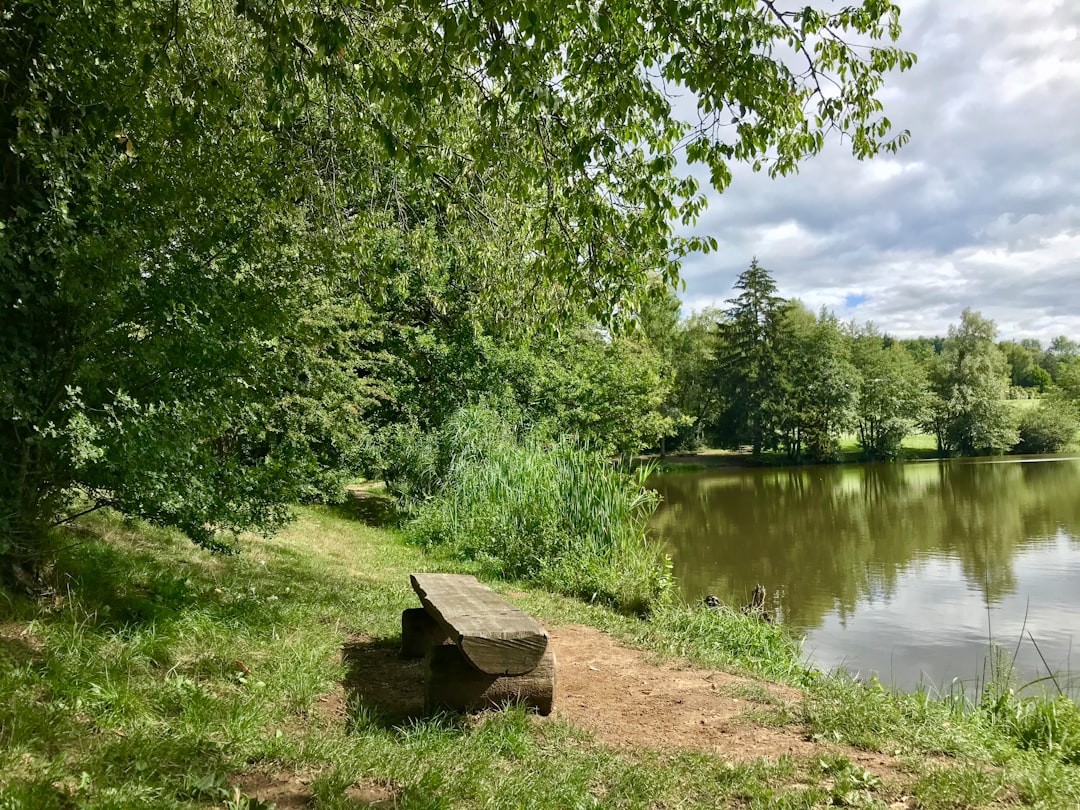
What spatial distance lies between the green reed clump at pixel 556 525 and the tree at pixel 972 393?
146 feet

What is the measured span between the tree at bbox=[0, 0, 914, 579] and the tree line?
3543 centimetres

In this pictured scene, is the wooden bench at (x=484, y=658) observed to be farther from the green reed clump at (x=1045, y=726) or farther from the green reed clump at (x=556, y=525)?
the green reed clump at (x=556, y=525)

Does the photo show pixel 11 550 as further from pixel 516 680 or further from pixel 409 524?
pixel 409 524

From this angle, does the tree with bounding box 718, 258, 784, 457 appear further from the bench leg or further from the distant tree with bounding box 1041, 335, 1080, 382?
Answer: the distant tree with bounding box 1041, 335, 1080, 382

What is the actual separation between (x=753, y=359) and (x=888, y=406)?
9873 mm

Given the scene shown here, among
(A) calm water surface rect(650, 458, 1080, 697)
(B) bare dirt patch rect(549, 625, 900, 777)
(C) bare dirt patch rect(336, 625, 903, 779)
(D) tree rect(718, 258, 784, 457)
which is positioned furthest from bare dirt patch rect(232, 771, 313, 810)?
(D) tree rect(718, 258, 784, 457)

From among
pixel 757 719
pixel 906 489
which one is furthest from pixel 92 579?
pixel 906 489

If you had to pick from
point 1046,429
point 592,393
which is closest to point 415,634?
point 592,393

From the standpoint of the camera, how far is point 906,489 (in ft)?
88.7

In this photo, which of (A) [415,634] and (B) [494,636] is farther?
(A) [415,634]

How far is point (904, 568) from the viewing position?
1270cm

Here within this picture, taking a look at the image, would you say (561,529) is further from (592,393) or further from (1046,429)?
(1046,429)

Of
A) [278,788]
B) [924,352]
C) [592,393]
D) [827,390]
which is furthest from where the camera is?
[924,352]

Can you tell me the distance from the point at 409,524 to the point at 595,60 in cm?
859
